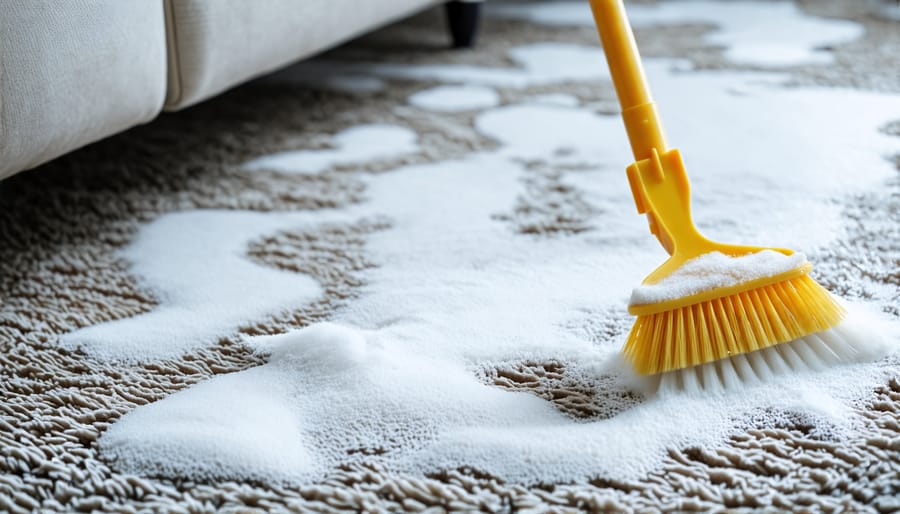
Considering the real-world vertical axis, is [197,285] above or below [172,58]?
below

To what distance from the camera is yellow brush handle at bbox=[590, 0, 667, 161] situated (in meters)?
0.61

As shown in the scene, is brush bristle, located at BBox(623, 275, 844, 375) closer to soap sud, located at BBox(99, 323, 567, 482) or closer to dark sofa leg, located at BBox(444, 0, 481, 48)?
soap sud, located at BBox(99, 323, 567, 482)

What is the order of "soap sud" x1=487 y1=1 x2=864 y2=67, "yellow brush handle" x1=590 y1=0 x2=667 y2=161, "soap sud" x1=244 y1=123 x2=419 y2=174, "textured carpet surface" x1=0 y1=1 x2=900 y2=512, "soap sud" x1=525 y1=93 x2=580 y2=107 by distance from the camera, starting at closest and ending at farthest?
"textured carpet surface" x1=0 y1=1 x2=900 y2=512
"yellow brush handle" x1=590 y1=0 x2=667 y2=161
"soap sud" x1=244 y1=123 x2=419 y2=174
"soap sud" x1=525 y1=93 x2=580 y2=107
"soap sud" x1=487 y1=1 x2=864 y2=67

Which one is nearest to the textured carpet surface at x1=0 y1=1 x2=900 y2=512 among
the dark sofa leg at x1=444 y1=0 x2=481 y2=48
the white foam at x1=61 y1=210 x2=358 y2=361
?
the white foam at x1=61 y1=210 x2=358 y2=361

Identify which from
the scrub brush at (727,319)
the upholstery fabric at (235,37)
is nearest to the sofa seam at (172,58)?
the upholstery fabric at (235,37)

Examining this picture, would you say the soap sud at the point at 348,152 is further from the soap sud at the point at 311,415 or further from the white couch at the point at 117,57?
the soap sud at the point at 311,415

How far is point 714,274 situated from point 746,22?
114 cm

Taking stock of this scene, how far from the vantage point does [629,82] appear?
62 cm

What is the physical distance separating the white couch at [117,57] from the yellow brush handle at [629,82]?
37 centimetres

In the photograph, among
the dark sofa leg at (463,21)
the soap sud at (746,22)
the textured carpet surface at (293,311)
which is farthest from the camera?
the dark sofa leg at (463,21)

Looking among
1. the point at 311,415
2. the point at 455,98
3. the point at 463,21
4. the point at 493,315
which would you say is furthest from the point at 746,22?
the point at 311,415

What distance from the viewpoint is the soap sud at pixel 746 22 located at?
1.33 m

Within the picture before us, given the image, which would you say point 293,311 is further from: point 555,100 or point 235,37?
point 555,100

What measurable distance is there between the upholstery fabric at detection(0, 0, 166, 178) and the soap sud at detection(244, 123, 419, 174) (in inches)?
8.0
